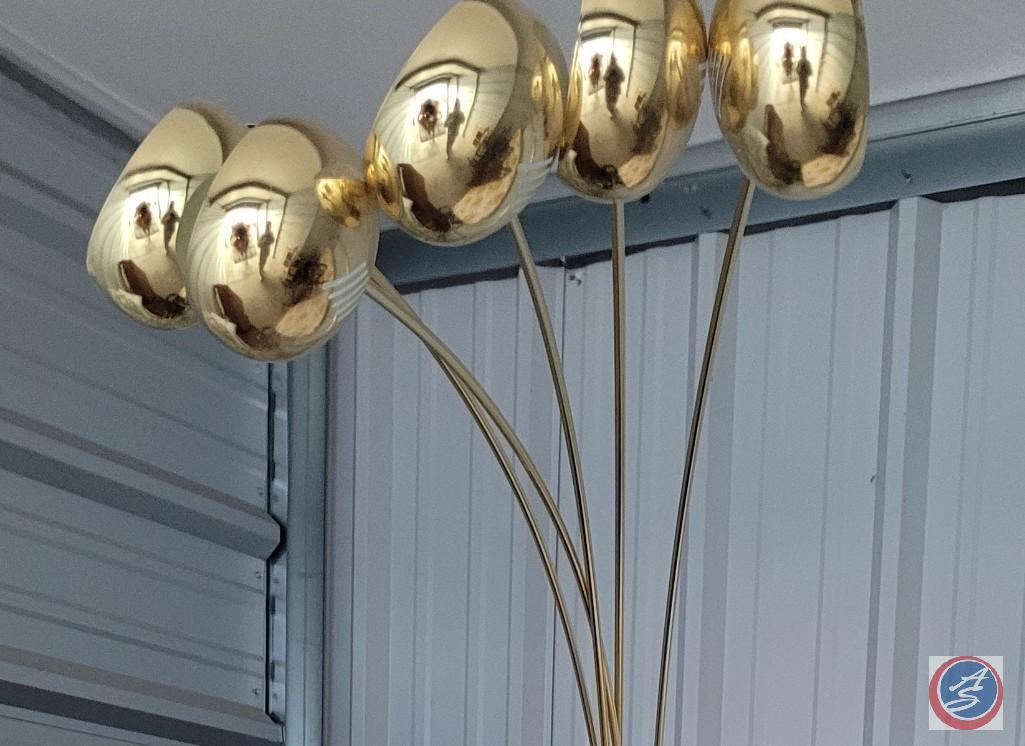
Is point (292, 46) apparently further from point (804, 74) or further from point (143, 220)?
point (804, 74)

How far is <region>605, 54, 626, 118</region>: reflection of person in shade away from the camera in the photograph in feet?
2.60

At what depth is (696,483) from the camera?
1629 mm

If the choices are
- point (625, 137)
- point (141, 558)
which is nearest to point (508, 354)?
point (141, 558)

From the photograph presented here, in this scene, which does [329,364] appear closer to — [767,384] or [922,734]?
[767,384]

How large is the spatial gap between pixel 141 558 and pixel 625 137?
47.2 inches

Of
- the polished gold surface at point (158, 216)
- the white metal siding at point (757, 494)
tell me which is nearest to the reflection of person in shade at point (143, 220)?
the polished gold surface at point (158, 216)

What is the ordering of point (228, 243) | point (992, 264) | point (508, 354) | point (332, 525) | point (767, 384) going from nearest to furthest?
point (228, 243) < point (992, 264) < point (767, 384) < point (508, 354) < point (332, 525)

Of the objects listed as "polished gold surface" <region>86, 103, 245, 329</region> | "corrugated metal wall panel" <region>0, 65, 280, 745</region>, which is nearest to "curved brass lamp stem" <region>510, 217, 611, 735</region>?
"polished gold surface" <region>86, 103, 245, 329</region>

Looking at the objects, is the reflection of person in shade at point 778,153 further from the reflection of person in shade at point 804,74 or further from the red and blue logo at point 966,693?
the red and blue logo at point 966,693

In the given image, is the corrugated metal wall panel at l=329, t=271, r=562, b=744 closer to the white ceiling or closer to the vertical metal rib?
the white ceiling

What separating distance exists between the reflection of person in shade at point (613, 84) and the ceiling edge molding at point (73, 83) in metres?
1.01

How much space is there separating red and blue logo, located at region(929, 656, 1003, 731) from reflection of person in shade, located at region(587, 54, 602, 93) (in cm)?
102

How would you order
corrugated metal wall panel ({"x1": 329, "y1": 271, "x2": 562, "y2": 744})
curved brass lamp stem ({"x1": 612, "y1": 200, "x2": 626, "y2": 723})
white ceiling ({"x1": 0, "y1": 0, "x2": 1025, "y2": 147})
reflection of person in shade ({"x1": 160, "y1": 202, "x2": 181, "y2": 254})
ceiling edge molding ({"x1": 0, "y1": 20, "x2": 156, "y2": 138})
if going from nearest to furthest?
reflection of person in shade ({"x1": 160, "y1": 202, "x2": 181, "y2": 254})
curved brass lamp stem ({"x1": 612, "y1": 200, "x2": 626, "y2": 723})
white ceiling ({"x1": 0, "y1": 0, "x2": 1025, "y2": 147})
ceiling edge molding ({"x1": 0, "y1": 20, "x2": 156, "y2": 138})
corrugated metal wall panel ({"x1": 329, "y1": 271, "x2": 562, "y2": 744})

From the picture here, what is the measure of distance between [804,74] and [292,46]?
0.91 metres
